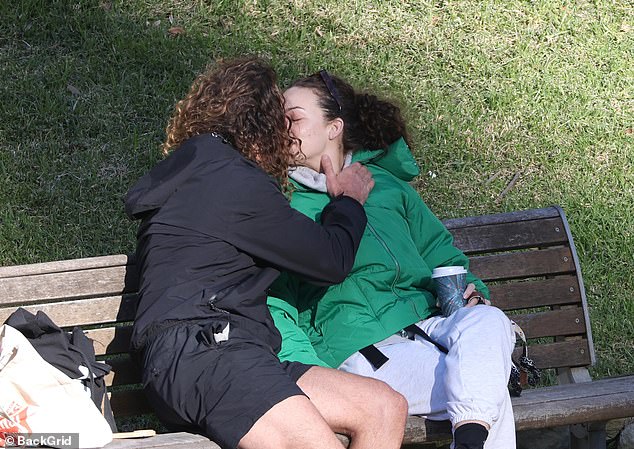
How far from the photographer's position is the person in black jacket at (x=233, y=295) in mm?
2986

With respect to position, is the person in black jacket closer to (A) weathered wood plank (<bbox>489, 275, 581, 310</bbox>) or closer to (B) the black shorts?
(B) the black shorts

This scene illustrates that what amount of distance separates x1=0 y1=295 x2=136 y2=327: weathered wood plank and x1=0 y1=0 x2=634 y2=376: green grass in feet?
5.02

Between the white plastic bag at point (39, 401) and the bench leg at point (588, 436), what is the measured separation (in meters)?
2.23

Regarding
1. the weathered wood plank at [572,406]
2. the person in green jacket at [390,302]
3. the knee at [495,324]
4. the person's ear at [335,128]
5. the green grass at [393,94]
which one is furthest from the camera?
the green grass at [393,94]

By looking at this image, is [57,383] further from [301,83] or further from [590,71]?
[590,71]

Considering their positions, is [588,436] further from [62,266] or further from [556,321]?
[62,266]

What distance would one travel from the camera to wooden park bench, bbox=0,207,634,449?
361 centimetres

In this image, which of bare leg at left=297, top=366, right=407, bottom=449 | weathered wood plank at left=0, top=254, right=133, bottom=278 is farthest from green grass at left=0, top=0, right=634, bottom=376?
bare leg at left=297, top=366, right=407, bottom=449

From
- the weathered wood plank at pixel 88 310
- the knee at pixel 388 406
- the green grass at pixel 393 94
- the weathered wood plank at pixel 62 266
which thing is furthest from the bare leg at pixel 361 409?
the green grass at pixel 393 94

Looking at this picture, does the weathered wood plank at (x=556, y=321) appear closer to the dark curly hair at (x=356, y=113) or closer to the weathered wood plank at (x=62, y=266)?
the dark curly hair at (x=356, y=113)

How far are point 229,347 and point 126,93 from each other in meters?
3.49

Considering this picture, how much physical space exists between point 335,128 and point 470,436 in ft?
4.89

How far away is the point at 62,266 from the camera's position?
12.4 ft

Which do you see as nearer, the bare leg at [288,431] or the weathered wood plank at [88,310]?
the bare leg at [288,431]
